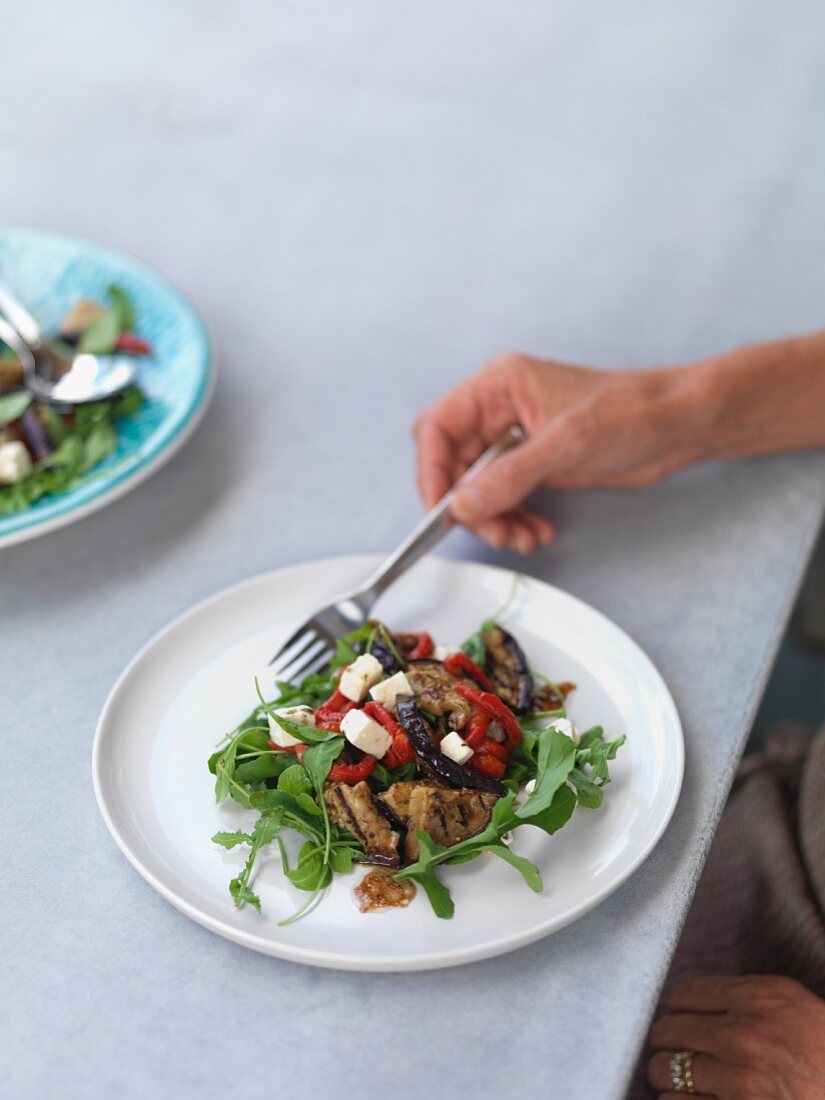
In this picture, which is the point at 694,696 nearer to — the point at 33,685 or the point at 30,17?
the point at 33,685

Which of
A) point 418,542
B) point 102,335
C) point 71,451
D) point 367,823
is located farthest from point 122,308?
point 367,823

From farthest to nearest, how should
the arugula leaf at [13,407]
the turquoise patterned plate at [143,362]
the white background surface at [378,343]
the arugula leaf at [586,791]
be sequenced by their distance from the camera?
the arugula leaf at [13,407]
the turquoise patterned plate at [143,362]
the arugula leaf at [586,791]
the white background surface at [378,343]

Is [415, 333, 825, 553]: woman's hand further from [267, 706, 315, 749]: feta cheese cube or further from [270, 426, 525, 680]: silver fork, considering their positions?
[267, 706, 315, 749]: feta cheese cube

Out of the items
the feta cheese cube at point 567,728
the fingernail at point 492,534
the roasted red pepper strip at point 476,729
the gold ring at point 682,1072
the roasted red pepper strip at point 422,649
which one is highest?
the roasted red pepper strip at point 476,729

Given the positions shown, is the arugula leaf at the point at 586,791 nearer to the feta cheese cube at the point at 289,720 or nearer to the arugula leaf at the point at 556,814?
the arugula leaf at the point at 556,814

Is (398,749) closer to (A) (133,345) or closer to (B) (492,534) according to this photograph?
(B) (492,534)

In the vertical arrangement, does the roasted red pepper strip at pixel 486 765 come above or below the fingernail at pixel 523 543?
above

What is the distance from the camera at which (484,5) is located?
283 centimetres

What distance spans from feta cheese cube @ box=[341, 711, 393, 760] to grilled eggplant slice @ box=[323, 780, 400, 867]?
0.13ft

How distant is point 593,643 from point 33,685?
0.63 m

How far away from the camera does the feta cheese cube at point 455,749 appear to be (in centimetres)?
108

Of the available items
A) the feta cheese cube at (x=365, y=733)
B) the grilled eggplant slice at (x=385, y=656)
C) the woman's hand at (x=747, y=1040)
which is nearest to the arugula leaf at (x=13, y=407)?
the grilled eggplant slice at (x=385, y=656)

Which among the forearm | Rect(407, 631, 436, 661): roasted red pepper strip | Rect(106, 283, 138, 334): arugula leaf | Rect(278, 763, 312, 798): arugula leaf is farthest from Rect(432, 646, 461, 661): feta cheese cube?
Rect(106, 283, 138, 334): arugula leaf

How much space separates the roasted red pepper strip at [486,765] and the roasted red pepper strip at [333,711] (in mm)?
127
